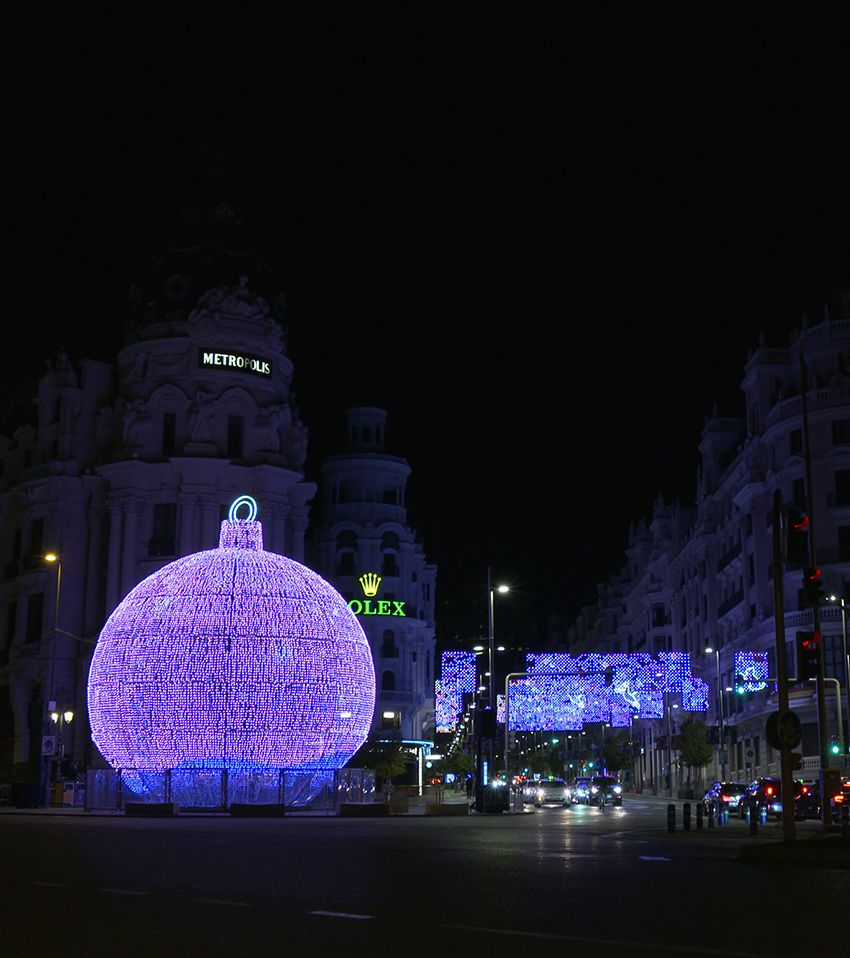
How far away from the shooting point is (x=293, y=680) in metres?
40.3

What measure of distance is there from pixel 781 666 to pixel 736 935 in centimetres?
1238

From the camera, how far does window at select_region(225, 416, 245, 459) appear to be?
74.1 meters

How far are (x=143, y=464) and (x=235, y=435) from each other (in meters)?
5.59

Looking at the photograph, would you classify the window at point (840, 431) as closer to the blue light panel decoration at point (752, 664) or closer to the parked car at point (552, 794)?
the blue light panel decoration at point (752, 664)

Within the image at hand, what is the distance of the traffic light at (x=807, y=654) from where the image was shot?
74.6 feet

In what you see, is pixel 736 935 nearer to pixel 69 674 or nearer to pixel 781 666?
pixel 781 666

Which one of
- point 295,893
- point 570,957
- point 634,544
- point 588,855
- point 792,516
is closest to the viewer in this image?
point 570,957

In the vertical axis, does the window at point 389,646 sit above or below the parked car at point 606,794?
above

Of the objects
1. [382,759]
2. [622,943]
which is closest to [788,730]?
[622,943]

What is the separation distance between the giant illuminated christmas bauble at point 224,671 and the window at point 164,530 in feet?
99.4

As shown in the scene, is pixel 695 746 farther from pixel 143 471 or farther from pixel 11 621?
pixel 11 621

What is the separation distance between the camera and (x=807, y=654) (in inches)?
898

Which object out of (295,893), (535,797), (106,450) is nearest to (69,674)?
(106,450)

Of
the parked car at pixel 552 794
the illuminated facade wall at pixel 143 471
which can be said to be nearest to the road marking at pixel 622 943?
the parked car at pixel 552 794
